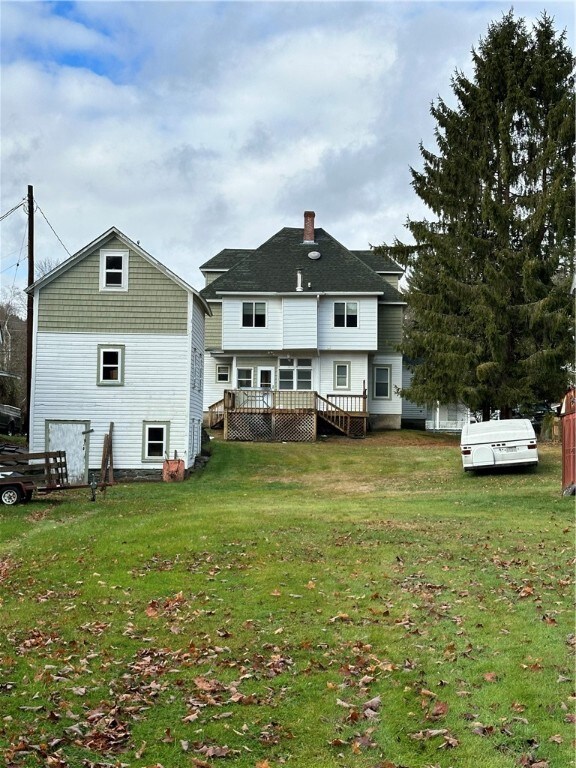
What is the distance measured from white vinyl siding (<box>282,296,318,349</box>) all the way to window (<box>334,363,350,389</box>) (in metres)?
2.08

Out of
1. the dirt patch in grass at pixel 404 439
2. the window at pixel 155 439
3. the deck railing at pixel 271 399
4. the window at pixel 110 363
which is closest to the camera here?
the window at pixel 155 439

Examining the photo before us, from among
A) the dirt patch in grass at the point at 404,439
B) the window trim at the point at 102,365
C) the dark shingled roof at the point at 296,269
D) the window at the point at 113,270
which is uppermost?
the dark shingled roof at the point at 296,269

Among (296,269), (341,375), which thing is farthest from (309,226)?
(341,375)

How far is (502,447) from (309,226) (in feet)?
77.7

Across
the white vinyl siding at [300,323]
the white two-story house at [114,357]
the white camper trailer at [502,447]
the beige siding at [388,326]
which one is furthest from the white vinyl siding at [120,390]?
the beige siding at [388,326]

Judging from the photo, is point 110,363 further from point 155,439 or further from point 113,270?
point 113,270

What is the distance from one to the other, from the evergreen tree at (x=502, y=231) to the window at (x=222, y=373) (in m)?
12.0

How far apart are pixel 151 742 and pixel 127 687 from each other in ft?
4.12

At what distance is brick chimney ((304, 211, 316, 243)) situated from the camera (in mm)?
44281

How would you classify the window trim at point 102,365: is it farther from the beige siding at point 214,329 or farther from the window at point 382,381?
the window at point 382,381

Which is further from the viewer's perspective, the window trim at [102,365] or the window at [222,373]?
the window at [222,373]

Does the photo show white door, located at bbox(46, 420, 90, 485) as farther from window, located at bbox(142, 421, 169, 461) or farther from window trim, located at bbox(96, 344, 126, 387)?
window, located at bbox(142, 421, 169, 461)

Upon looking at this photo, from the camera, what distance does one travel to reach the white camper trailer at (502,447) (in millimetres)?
23859

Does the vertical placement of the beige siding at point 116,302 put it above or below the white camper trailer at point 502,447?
above
